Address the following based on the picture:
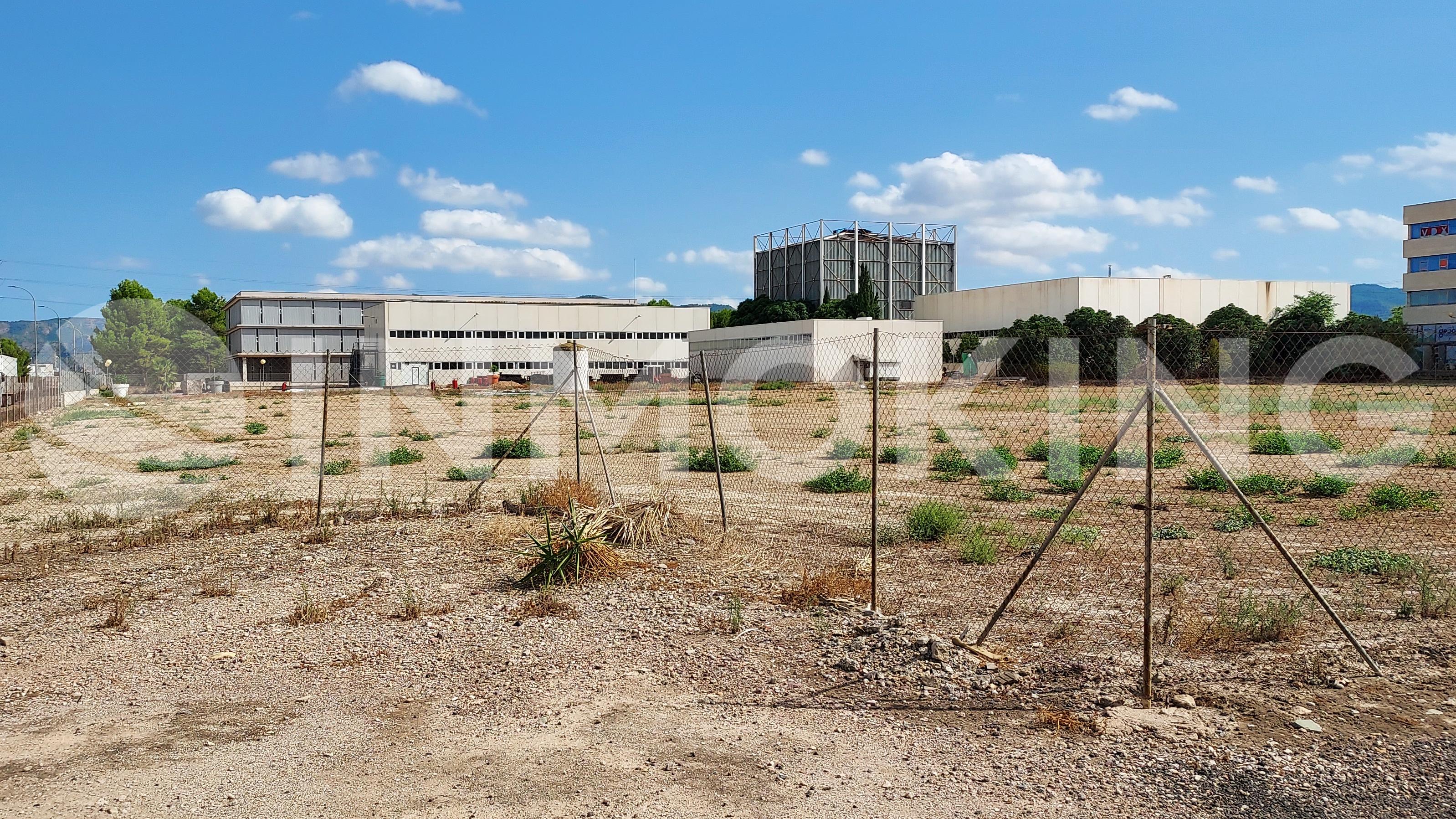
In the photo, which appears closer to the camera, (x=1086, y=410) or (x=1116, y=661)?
(x=1116, y=661)

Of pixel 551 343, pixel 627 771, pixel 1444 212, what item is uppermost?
pixel 1444 212

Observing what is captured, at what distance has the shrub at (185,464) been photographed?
19172mm

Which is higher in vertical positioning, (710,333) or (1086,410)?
(710,333)

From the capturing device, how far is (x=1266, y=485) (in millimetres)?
14281

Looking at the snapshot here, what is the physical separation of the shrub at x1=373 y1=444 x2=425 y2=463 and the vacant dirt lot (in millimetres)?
7029

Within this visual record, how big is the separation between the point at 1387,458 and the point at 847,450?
1000 centimetres

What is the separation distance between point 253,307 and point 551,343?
32878 mm

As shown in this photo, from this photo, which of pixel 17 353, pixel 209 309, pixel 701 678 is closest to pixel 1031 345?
pixel 701 678

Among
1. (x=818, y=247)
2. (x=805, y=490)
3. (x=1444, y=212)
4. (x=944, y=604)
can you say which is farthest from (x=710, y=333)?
(x=944, y=604)

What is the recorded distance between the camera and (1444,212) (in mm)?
66500

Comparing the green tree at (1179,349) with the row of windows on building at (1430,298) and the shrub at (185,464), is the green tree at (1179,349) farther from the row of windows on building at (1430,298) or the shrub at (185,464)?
the row of windows on building at (1430,298)

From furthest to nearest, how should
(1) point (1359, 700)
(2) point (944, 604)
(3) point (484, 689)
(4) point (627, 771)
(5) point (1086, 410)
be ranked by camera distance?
(5) point (1086, 410), (2) point (944, 604), (3) point (484, 689), (1) point (1359, 700), (4) point (627, 771)

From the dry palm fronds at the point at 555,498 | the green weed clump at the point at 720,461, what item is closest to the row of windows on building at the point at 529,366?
the green weed clump at the point at 720,461

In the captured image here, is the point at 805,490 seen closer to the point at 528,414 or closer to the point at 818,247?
the point at 528,414
